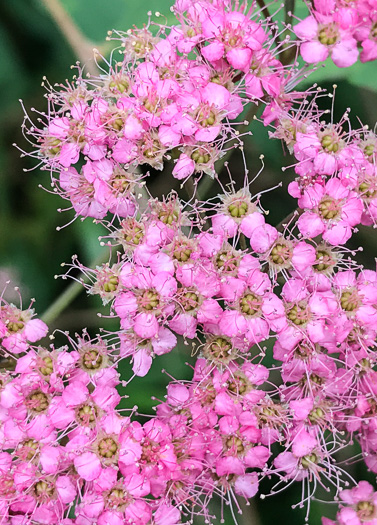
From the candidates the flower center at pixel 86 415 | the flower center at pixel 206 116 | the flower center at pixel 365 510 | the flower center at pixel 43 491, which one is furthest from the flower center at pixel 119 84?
the flower center at pixel 365 510

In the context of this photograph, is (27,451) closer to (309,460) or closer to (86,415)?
(86,415)

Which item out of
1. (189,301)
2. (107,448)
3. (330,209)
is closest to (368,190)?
(330,209)

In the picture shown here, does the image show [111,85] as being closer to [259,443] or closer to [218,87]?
[218,87]

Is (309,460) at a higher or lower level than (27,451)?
lower

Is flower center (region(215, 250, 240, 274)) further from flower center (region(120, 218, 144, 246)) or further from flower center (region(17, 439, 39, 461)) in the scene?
flower center (region(17, 439, 39, 461))

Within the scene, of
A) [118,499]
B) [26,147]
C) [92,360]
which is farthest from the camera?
[26,147]

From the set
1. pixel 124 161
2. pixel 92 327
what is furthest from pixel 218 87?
pixel 92 327

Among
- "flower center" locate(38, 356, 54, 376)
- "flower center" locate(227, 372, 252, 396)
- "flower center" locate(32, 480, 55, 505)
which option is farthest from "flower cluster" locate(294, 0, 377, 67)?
"flower center" locate(32, 480, 55, 505)
